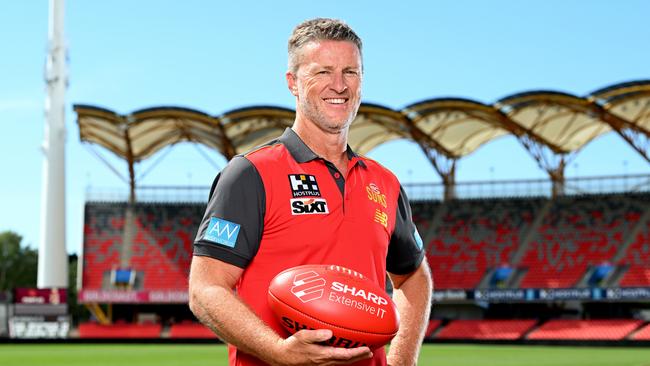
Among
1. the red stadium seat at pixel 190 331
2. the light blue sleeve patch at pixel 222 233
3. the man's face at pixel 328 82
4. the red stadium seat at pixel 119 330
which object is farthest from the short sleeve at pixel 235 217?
the red stadium seat at pixel 119 330

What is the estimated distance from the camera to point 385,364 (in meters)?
3.38

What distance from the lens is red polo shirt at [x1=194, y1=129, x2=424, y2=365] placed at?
9.81 ft

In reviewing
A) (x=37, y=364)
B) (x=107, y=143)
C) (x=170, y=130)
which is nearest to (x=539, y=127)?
(x=170, y=130)

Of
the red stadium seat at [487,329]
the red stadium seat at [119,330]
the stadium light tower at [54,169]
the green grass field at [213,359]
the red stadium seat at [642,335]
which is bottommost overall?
the red stadium seat at [119,330]

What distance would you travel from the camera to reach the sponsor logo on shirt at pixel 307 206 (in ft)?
10.1

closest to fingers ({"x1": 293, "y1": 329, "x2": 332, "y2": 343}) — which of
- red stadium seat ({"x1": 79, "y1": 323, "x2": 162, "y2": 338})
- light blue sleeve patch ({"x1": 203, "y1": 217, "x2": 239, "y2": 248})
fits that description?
light blue sleeve patch ({"x1": 203, "y1": 217, "x2": 239, "y2": 248})

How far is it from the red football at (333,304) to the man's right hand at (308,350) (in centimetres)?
7

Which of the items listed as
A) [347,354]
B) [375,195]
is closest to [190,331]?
[375,195]

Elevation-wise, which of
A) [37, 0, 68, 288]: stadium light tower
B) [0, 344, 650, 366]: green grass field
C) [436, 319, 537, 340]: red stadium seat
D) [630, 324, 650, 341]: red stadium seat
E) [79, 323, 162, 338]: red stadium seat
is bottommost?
[79, 323, 162, 338]: red stadium seat

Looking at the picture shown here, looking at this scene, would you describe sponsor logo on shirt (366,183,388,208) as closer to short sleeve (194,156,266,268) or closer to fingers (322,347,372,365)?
short sleeve (194,156,266,268)

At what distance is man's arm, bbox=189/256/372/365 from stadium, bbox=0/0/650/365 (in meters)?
37.3

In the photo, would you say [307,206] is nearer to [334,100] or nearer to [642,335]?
[334,100]

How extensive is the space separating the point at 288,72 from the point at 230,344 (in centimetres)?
106

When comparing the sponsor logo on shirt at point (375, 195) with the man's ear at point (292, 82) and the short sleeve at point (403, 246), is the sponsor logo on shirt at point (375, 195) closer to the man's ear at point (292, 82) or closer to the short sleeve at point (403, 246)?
the short sleeve at point (403, 246)
